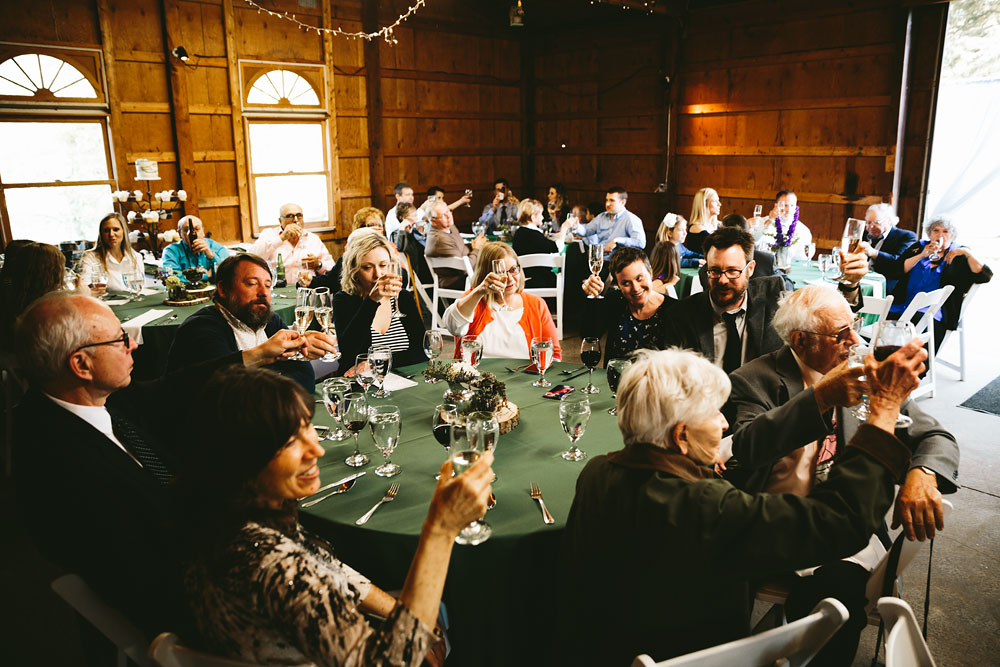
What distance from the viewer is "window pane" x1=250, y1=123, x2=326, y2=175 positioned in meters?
8.83

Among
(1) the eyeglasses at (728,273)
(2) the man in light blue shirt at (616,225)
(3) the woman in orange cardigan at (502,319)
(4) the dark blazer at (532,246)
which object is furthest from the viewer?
(2) the man in light blue shirt at (616,225)

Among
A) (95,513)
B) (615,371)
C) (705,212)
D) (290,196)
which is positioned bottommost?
(95,513)

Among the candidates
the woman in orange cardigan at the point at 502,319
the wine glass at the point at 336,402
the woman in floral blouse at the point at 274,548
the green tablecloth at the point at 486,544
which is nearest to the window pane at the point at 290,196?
the woman in orange cardigan at the point at 502,319

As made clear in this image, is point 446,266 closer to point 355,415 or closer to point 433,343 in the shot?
point 433,343

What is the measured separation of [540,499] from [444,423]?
1.55 feet

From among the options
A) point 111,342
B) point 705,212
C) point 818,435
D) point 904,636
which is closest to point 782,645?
point 904,636

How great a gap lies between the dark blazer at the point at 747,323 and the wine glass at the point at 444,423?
1.25 metres

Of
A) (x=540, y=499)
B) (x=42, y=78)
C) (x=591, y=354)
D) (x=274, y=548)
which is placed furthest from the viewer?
(x=42, y=78)

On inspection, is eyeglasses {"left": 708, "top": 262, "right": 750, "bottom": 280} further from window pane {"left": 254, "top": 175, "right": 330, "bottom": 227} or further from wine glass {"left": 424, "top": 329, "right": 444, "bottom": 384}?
window pane {"left": 254, "top": 175, "right": 330, "bottom": 227}

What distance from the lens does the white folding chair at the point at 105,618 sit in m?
1.56

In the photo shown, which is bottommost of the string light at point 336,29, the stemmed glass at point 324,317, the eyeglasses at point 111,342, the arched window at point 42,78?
the stemmed glass at point 324,317

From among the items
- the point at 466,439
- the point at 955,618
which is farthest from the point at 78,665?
the point at 955,618

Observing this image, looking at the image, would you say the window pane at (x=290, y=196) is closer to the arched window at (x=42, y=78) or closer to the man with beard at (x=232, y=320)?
the arched window at (x=42, y=78)

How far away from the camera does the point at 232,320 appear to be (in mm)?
3109
